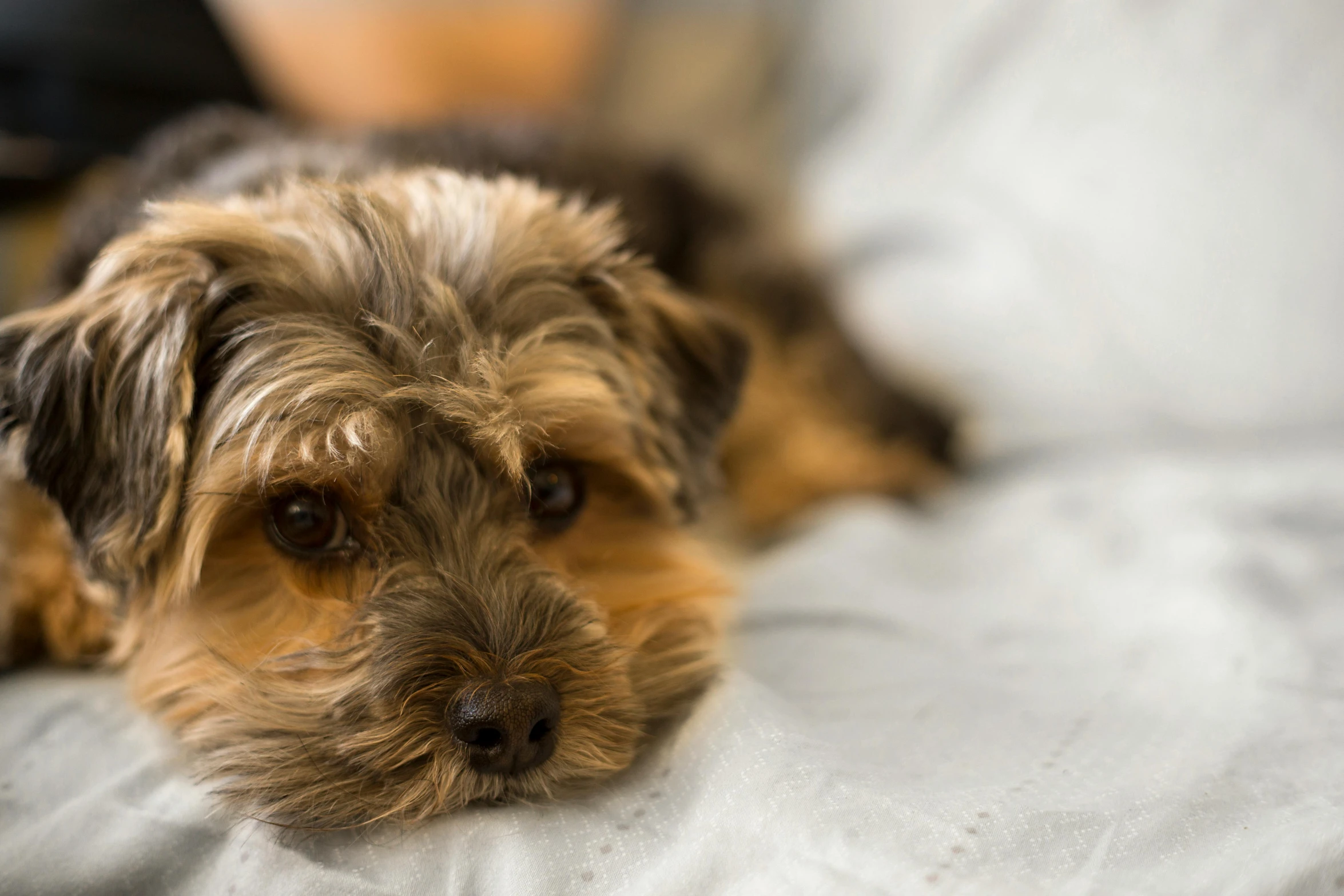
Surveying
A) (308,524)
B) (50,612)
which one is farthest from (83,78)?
(308,524)

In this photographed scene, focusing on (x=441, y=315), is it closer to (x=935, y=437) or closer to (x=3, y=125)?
(x=935, y=437)

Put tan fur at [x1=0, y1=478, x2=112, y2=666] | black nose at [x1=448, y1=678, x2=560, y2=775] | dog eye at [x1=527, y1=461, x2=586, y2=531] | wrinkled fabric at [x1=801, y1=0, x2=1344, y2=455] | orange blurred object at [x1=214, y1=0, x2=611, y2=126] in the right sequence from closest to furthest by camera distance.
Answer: black nose at [x1=448, y1=678, x2=560, y2=775] < dog eye at [x1=527, y1=461, x2=586, y2=531] < tan fur at [x1=0, y1=478, x2=112, y2=666] < wrinkled fabric at [x1=801, y1=0, x2=1344, y2=455] < orange blurred object at [x1=214, y1=0, x2=611, y2=126]

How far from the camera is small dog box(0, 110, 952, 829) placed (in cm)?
132

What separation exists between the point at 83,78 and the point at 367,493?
2340 millimetres

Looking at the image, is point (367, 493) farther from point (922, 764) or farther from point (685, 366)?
point (922, 764)

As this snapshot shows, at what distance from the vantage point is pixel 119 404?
150 cm

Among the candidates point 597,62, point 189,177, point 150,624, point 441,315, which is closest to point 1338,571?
point 441,315

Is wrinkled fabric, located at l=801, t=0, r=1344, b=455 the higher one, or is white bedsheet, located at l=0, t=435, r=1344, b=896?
wrinkled fabric, located at l=801, t=0, r=1344, b=455

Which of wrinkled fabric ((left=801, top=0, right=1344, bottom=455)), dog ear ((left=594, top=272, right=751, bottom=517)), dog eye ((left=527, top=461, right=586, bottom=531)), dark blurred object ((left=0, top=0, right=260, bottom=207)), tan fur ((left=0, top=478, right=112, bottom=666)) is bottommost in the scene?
tan fur ((left=0, top=478, right=112, bottom=666))

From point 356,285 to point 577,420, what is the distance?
0.39m

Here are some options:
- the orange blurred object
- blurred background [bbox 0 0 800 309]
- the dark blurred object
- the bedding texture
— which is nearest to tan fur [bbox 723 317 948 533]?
the bedding texture

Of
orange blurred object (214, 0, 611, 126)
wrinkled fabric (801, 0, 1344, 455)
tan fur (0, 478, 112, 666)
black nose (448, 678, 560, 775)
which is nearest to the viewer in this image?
black nose (448, 678, 560, 775)

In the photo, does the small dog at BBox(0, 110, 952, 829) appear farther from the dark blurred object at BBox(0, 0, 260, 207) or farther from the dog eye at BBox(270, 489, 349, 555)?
the dark blurred object at BBox(0, 0, 260, 207)

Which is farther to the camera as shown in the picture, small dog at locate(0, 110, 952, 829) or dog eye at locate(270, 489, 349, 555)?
dog eye at locate(270, 489, 349, 555)
